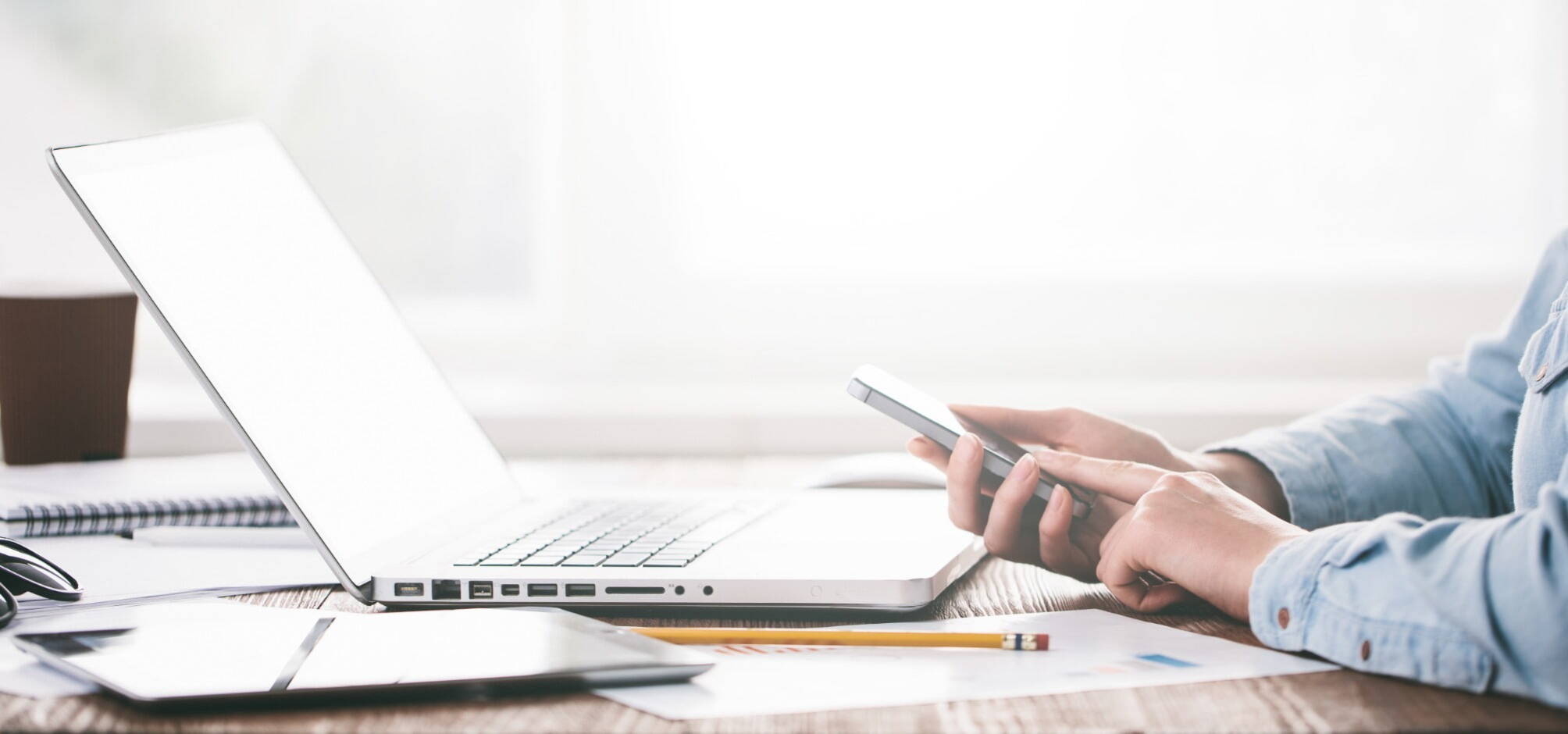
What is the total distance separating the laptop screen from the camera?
620 mm

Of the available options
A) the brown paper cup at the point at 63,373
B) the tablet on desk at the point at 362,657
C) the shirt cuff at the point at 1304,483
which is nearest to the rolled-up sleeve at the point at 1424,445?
the shirt cuff at the point at 1304,483

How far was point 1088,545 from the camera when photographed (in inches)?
29.6

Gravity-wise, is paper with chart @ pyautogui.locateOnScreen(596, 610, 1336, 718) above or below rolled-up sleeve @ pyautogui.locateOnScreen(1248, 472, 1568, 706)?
below

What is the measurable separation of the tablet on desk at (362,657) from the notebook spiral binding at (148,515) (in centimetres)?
41

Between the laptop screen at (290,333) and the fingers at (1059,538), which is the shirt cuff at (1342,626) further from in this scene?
the laptop screen at (290,333)

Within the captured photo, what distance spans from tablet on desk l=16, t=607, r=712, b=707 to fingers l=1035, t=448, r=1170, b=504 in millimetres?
297

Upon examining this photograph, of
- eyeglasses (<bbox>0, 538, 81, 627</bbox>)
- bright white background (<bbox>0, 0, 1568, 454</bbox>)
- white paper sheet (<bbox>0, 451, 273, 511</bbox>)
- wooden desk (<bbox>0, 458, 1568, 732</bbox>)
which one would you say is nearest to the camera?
wooden desk (<bbox>0, 458, 1568, 732</bbox>)

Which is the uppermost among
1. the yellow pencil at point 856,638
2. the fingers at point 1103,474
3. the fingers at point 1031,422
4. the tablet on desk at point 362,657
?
the fingers at point 1031,422

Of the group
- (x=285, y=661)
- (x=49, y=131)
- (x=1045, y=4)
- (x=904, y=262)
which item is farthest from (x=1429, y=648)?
(x=49, y=131)

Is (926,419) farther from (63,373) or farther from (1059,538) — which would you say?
(63,373)

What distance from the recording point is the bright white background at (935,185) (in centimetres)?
170

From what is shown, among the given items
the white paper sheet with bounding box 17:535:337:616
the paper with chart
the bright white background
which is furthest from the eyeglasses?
the bright white background

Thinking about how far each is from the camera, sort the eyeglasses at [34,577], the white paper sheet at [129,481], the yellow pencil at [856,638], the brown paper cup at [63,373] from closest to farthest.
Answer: the yellow pencil at [856,638], the eyeglasses at [34,577], the white paper sheet at [129,481], the brown paper cup at [63,373]

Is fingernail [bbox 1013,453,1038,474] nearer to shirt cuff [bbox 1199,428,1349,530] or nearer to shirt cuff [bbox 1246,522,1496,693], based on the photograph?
shirt cuff [bbox 1246,522,1496,693]
